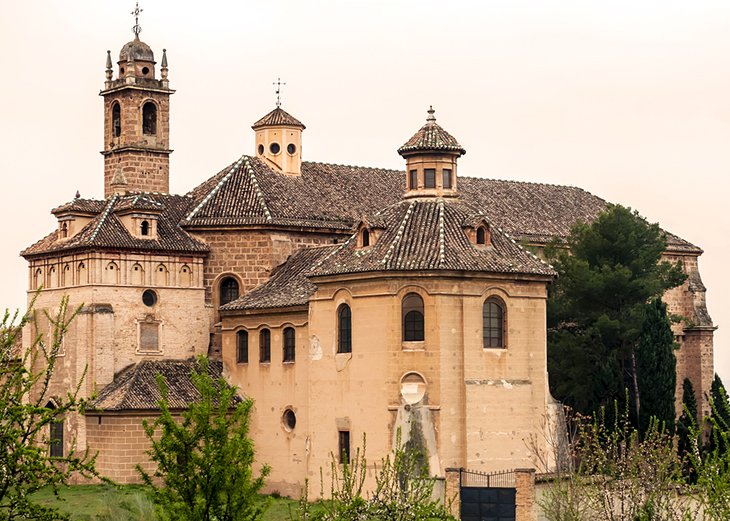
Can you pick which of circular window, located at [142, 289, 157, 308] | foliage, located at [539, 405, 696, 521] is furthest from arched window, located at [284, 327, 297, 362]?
foliage, located at [539, 405, 696, 521]

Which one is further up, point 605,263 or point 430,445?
point 605,263

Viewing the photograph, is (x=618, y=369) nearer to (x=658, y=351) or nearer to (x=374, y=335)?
(x=658, y=351)

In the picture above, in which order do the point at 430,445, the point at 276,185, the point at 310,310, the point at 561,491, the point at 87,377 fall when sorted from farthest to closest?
the point at 276,185
the point at 87,377
the point at 310,310
the point at 430,445
the point at 561,491

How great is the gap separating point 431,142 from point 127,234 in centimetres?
1180

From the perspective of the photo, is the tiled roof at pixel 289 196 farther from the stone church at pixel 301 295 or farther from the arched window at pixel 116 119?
the arched window at pixel 116 119

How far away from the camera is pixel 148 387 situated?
5409 cm

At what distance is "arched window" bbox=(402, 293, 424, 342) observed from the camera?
48906 mm

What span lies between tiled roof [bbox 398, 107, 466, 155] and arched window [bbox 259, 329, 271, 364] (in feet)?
26.6

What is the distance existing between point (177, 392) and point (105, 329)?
12.0 feet

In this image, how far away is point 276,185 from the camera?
59.5 metres

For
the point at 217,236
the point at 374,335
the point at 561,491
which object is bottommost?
the point at 561,491

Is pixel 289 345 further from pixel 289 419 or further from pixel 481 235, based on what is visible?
pixel 481 235

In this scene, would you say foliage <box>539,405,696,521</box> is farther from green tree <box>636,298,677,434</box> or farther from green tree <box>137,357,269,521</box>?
green tree <box>636,298,677,434</box>

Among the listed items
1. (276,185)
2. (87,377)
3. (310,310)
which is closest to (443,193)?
(310,310)
